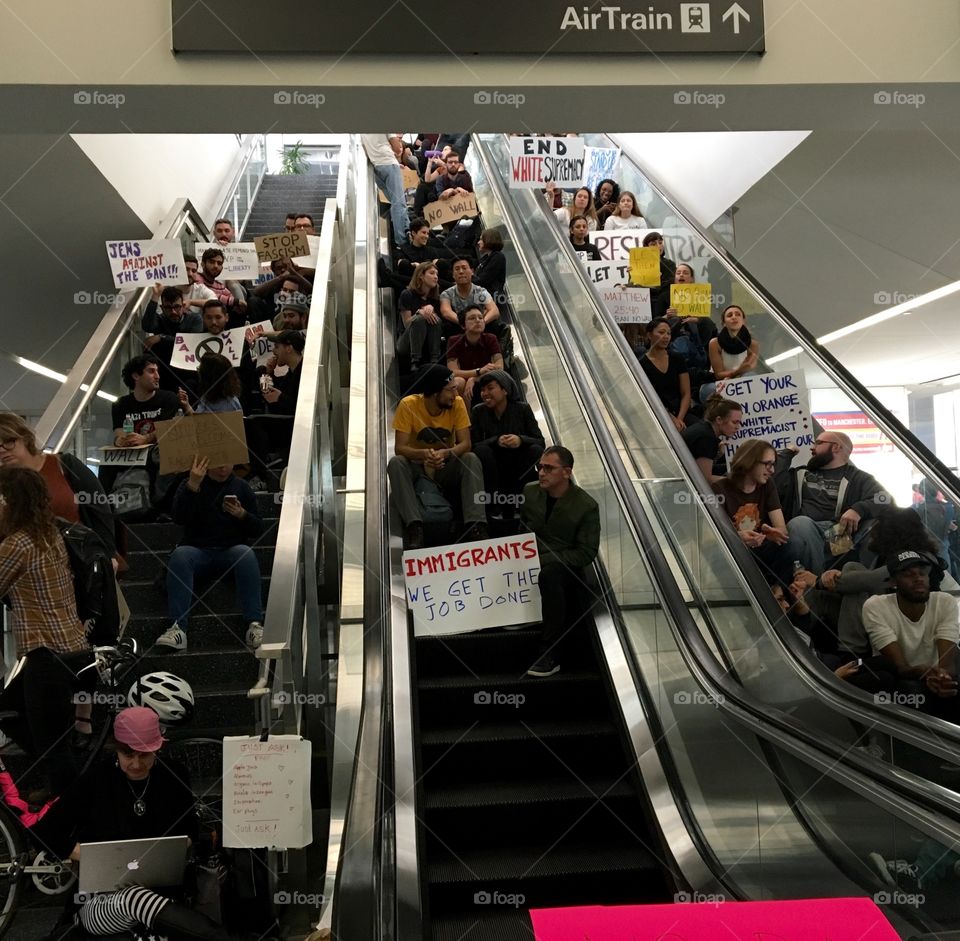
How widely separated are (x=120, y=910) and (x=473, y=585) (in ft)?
8.86

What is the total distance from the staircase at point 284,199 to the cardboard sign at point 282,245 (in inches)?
160

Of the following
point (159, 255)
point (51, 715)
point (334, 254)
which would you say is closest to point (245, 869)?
point (51, 715)

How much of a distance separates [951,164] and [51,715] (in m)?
7.19

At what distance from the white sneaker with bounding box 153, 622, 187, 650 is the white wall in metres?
4.48

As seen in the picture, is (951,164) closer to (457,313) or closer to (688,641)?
(457,313)

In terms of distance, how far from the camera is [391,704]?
5.17m

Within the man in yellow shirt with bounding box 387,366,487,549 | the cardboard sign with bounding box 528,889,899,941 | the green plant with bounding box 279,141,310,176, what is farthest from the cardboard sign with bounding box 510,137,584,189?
the green plant with bounding box 279,141,310,176

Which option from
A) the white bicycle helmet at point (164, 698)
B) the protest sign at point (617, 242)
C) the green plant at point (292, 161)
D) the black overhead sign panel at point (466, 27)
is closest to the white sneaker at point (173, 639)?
the white bicycle helmet at point (164, 698)

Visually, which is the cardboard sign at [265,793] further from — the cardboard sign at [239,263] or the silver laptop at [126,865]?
the cardboard sign at [239,263]

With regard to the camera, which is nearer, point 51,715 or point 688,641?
point 51,715

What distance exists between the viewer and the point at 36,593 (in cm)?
466

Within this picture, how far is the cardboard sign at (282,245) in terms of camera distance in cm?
1180

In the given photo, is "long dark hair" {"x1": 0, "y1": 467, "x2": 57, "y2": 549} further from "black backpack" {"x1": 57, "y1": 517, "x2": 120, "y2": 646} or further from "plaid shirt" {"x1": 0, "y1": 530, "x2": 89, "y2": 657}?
"black backpack" {"x1": 57, "y1": 517, "x2": 120, "y2": 646}

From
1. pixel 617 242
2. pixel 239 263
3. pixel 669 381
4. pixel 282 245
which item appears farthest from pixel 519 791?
pixel 282 245
